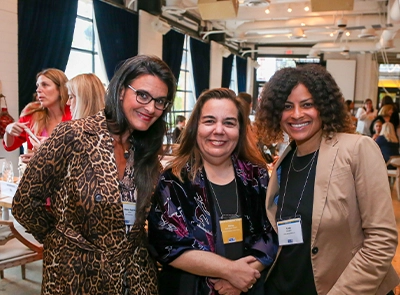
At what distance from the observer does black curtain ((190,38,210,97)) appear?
427 inches

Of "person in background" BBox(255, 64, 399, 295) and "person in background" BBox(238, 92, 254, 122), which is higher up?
"person in background" BBox(238, 92, 254, 122)

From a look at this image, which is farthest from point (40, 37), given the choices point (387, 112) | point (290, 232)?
point (387, 112)

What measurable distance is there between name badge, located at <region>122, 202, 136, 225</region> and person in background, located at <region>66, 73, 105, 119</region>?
1400 mm

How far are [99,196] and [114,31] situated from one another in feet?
20.5

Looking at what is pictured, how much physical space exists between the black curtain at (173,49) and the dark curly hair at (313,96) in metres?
7.73

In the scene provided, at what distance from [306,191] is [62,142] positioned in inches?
37.6

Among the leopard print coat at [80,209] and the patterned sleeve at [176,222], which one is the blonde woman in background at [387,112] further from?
the leopard print coat at [80,209]

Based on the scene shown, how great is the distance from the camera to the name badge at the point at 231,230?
1591 millimetres

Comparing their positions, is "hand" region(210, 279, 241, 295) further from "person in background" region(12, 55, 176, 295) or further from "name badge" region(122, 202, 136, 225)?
"name badge" region(122, 202, 136, 225)

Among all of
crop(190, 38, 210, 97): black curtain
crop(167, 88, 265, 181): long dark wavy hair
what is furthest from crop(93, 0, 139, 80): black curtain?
crop(167, 88, 265, 181): long dark wavy hair

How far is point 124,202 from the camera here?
1479 millimetres

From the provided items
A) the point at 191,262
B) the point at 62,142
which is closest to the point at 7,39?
the point at 62,142

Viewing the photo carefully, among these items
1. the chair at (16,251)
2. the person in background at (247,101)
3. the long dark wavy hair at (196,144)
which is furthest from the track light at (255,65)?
the long dark wavy hair at (196,144)

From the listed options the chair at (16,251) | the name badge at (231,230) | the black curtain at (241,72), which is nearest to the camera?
the name badge at (231,230)
